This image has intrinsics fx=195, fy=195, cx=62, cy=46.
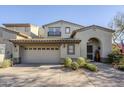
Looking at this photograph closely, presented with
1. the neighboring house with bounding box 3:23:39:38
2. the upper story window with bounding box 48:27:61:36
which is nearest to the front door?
the upper story window with bounding box 48:27:61:36

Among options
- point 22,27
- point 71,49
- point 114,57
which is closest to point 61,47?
point 71,49

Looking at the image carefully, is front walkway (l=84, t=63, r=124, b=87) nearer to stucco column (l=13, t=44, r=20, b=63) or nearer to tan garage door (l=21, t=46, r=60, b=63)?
tan garage door (l=21, t=46, r=60, b=63)

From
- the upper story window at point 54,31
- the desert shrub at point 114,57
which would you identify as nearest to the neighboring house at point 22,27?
the upper story window at point 54,31

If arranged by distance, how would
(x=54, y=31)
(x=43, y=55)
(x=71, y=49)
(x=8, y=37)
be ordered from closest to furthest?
1. (x=71, y=49)
2. (x=43, y=55)
3. (x=8, y=37)
4. (x=54, y=31)

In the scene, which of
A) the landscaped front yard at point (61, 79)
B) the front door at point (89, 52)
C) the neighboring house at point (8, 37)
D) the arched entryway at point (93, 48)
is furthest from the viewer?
the front door at point (89, 52)

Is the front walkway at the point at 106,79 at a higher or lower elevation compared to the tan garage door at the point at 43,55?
lower

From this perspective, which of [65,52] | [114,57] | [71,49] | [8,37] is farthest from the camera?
[8,37]

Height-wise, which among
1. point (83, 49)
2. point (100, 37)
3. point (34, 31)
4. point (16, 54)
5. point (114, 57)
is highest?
point (34, 31)

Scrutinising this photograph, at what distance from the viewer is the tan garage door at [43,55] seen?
2355 centimetres

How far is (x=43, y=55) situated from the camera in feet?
77.4

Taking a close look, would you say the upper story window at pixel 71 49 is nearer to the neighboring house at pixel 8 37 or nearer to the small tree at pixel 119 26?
the neighboring house at pixel 8 37

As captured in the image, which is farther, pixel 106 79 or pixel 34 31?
pixel 34 31

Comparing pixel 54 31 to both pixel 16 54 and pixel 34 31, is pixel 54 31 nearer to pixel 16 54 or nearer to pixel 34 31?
pixel 34 31

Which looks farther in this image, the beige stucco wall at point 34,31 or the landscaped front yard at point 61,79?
the beige stucco wall at point 34,31
